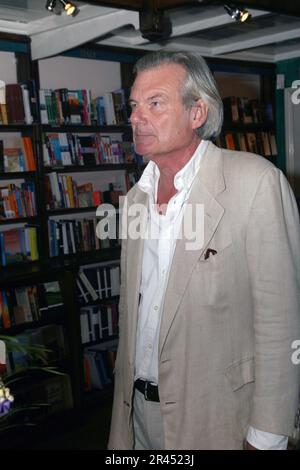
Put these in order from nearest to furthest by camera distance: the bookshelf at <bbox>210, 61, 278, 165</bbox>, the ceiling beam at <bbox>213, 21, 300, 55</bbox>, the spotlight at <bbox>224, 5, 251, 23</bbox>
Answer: the spotlight at <bbox>224, 5, 251, 23</bbox>
the ceiling beam at <bbox>213, 21, 300, 55</bbox>
the bookshelf at <bbox>210, 61, 278, 165</bbox>

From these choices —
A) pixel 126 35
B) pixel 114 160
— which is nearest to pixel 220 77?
pixel 126 35

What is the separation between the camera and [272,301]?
1438mm

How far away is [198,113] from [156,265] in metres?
0.47

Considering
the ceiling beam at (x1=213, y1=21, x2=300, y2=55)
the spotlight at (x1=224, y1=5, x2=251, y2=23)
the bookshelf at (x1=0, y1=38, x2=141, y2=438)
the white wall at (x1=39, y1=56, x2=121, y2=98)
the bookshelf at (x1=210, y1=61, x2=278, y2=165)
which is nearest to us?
the spotlight at (x1=224, y1=5, x2=251, y2=23)

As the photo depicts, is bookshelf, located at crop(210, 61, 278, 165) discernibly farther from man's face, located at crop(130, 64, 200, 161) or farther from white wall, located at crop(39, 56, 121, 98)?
man's face, located at crop(130, 64, 200, 161)

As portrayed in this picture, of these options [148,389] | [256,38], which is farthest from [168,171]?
[256,38]

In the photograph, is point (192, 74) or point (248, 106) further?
point (248, 106)

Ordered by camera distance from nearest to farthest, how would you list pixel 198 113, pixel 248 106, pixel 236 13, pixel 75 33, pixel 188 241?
pixel 188 241
pixel 198 113
pixel 236 13
pixel 75 33
pixel 248 106

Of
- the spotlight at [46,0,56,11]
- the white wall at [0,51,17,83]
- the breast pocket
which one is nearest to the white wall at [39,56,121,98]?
the white wall at [0,51,17,83]

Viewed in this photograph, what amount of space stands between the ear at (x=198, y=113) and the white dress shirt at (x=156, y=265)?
0.20ft

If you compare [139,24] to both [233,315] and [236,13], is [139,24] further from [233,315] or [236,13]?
[233,315]

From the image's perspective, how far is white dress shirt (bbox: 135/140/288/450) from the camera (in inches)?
63.8
